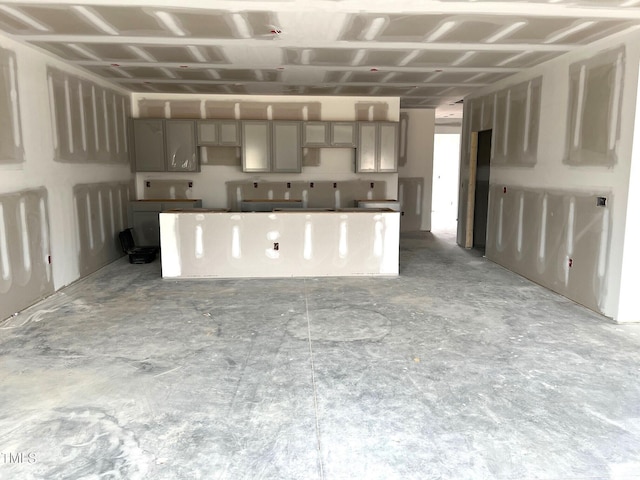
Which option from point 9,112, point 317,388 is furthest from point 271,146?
point 317,388

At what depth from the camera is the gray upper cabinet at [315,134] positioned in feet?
24.9

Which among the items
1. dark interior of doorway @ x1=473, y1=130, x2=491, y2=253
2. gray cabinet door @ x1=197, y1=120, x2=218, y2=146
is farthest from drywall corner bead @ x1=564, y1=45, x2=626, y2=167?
gray cabinet door @ x1=197, y1=120, x2=218, y2=146

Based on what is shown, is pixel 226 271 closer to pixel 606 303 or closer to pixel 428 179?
pixel 606 303

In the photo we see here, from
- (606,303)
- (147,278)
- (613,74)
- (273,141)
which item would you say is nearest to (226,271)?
(147,278)

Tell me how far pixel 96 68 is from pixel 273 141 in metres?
2.89

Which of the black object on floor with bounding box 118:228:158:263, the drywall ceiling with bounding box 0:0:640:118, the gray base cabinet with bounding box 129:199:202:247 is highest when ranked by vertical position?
the drywall ceiling with bounding box 0:0:640:118

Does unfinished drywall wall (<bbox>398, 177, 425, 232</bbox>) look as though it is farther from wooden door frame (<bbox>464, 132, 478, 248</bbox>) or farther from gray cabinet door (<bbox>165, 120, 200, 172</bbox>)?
gray cabinet door (<bbox>165, 120, 200, 172</bbox>)

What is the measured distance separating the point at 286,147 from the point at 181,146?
1738 mm

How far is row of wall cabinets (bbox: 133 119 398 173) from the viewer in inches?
290

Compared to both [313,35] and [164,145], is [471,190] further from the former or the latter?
[164,145]

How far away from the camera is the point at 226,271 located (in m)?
5.52

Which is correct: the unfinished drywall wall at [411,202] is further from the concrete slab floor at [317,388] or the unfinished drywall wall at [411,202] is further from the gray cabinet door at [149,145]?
the concrete slab floor at [317,388]

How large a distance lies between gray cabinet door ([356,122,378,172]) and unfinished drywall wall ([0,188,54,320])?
4.81 m

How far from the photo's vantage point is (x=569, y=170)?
15.3 feet
